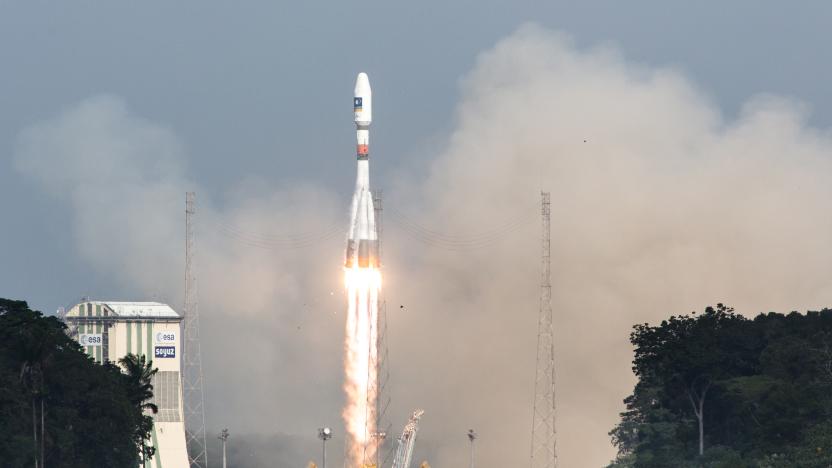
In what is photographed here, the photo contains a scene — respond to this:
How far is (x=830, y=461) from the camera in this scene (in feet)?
495

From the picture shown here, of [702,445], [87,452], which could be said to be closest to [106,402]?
[87,452]

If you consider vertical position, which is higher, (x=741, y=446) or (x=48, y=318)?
(x=48, y=318)

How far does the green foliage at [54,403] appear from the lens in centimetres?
16450

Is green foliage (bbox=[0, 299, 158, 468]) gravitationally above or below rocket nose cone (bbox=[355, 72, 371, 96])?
below

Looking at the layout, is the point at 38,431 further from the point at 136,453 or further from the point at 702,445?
the point at 702,445

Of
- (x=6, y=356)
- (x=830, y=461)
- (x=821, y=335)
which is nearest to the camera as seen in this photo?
(x=830, y=461)

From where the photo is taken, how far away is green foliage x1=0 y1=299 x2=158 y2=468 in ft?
540

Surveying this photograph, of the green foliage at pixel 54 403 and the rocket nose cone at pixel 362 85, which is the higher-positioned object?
the rocket nose cone at pixel 362 85

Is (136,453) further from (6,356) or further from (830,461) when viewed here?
(830,461)

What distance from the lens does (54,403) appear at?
180250mm

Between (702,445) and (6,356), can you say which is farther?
(702,445)

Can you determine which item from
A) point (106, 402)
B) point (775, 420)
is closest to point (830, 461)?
point (775, 420)

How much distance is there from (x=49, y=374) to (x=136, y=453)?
16290 millimetres

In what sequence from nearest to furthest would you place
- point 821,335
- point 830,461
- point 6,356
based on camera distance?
point 830,461, point 6,356, point 821,335
